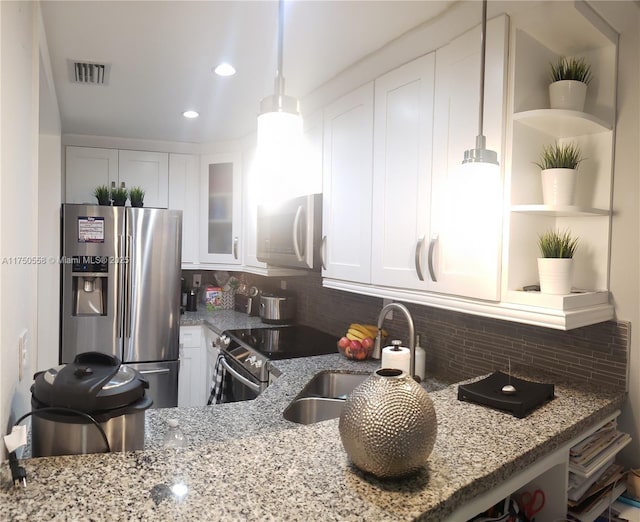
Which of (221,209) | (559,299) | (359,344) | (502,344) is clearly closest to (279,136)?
(559,299)

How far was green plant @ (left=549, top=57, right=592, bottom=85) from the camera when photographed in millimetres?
1557

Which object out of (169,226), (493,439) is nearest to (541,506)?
(493,439)

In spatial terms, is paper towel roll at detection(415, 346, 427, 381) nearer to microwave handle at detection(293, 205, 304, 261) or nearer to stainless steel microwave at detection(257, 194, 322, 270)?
stainless steel microwave at detection(257, 194, 322, 270)

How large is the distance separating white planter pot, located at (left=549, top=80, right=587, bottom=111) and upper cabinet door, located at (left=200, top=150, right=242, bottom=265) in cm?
264

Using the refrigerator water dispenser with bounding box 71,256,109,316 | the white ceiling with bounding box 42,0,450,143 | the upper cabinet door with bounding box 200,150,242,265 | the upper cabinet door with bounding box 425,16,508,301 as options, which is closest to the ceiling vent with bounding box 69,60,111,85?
the white ceiling with bounding box 42,0,450,143

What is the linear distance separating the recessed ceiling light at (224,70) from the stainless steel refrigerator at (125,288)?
4.57ft

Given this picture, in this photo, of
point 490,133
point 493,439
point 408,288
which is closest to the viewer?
point 493,439

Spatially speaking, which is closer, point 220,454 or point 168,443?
point 220,454

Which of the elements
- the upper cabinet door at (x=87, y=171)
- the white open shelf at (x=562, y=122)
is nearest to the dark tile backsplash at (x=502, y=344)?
the white open shelf at (x=562, y=122)

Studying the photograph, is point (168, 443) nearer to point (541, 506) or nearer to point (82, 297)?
point (541, 506)

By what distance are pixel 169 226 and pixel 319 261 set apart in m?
1.47

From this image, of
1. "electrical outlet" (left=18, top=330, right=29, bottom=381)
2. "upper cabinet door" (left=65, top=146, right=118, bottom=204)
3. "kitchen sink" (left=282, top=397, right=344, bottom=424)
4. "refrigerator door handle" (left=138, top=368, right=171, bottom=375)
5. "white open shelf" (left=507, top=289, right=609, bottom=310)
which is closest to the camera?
"electrical outlet" (left=18, top=330, right=29, bottom=381)

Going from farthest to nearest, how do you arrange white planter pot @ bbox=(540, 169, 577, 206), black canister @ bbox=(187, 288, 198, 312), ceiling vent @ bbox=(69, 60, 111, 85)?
black canister @ bbox=(187, 288, 198, 312) → ceiling vent @ bbox=(69, 60, 111, 85) → white planter pot @ bbox=(540, 169, 577, 206)

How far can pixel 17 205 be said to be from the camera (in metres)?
1.18
